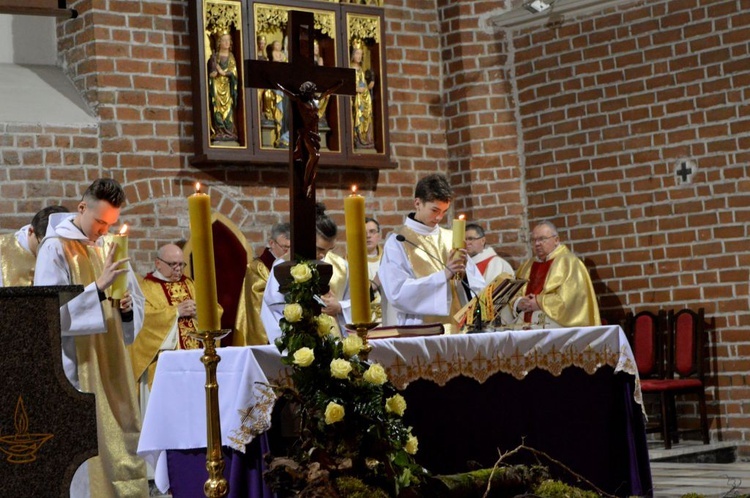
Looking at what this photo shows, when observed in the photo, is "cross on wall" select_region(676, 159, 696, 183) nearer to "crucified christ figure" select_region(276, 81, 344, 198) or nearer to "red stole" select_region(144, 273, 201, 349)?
"red stole" select_region(144, 273, 201, 349)

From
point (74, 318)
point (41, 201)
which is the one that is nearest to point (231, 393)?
point (74, 318)

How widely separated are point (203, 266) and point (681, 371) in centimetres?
683

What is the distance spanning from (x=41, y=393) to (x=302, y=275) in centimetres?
95

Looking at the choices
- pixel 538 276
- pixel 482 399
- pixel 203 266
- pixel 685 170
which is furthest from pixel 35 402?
pixel 685 170

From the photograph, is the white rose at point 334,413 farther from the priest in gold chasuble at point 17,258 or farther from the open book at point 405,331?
the priest in gold chasuble at point 17,258

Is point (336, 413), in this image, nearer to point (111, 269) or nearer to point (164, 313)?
point (111, 269)

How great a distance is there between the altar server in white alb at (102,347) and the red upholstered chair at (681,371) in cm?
433

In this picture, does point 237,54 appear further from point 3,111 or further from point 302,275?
point 302,275

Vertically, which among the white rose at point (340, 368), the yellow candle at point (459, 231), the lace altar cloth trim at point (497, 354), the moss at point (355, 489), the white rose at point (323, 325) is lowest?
the moss at point (355, 489)

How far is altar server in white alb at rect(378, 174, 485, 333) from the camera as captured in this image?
22.4 ft

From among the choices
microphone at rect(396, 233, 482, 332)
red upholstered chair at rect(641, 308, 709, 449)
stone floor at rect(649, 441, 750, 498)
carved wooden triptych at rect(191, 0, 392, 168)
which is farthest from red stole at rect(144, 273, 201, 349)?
stone floor at rect(649, 441, 750, 498)

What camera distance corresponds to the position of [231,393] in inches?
199

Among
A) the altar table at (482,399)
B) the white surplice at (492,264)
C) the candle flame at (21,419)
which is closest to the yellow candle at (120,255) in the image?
the altar table at (482,399)

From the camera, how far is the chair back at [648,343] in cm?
998
